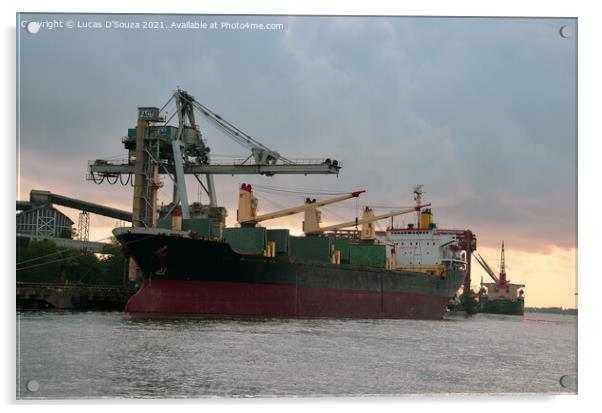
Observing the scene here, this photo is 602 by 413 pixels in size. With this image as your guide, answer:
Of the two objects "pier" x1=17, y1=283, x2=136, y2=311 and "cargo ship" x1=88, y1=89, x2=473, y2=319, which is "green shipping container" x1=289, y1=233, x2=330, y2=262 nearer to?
"cargo ship" x1=88, y1=89, x2=473, y2=319

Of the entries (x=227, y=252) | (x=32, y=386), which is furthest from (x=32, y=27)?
(x=227, y=252)

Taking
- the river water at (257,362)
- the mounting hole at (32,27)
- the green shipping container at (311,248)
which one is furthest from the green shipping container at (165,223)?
the mounting hole at (32,27)

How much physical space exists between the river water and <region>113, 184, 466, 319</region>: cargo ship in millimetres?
4680

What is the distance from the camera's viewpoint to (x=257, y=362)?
15773mm

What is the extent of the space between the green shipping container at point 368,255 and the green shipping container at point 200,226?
39.3 ft

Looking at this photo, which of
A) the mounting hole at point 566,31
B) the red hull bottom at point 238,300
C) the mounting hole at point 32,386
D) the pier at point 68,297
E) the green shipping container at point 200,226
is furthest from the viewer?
the pier at point 68,297

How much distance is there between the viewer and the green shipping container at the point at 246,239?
107 feet

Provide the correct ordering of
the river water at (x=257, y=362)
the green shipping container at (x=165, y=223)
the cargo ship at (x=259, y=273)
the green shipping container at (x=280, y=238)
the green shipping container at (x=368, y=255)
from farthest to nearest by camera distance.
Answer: the green shipping container at (x=368, y=255) < the green shipping container at (x=280, y=238) < the green shipping container at (x=165, y=223) < the cargo ship at (x=259, y=273) < the river water at (x=257, y=362)

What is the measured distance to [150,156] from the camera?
33594 mm

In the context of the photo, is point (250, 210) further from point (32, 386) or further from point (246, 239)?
point (32, 386)

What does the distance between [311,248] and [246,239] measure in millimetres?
4542

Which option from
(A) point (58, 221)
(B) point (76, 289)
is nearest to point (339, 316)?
(B) point (76, 289)

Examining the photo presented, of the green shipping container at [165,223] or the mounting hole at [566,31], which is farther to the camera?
the green shipping container at [165,223]

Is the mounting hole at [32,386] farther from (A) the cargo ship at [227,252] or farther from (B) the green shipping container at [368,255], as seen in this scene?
(B) the green shipping container at [368,255]
